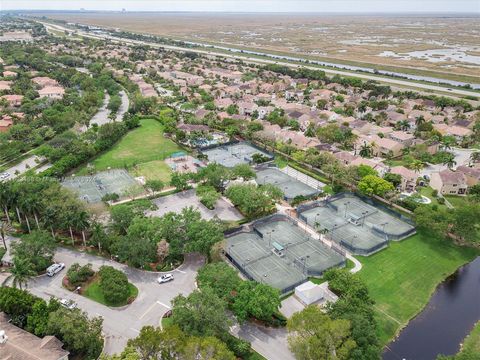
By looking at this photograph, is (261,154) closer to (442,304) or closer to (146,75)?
(442,304)

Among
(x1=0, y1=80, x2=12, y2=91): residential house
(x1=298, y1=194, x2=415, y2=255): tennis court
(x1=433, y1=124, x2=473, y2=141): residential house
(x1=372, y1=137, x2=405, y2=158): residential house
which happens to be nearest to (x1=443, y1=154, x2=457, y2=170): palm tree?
(x1=372, y1=137, x2=405, y2=158): residential house

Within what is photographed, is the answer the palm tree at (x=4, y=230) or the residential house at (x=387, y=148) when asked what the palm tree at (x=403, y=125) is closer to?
the residential house at (x=387, y=148)

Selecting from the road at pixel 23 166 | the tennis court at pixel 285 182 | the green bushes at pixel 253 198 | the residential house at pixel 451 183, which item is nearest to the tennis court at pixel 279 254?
the green bushes at pixel 253 198

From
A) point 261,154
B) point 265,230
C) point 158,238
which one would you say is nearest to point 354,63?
point 261,154

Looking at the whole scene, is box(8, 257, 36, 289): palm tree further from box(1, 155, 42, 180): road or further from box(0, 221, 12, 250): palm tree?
box(1, 155, 42, 180): road

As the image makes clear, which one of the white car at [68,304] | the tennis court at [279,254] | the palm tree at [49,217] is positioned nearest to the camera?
the white car at [68,304]

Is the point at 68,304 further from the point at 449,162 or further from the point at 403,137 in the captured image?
the point at 403,137
